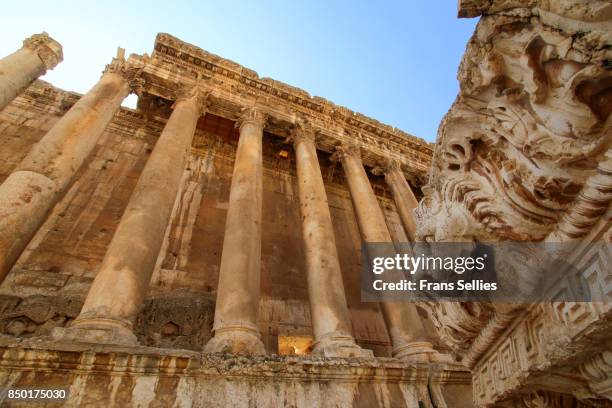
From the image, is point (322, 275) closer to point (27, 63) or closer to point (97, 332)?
point (97, 332)

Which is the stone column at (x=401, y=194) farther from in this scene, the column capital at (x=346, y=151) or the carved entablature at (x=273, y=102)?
the column capital at (x=346, y=151)

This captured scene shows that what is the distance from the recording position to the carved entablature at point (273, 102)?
1129 centimetres

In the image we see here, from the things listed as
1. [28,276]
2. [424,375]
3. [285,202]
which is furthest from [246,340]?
[285,202]

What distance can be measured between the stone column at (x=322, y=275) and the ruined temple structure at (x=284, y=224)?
0.18 ft

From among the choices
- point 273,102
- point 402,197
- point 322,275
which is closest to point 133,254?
point 322,275

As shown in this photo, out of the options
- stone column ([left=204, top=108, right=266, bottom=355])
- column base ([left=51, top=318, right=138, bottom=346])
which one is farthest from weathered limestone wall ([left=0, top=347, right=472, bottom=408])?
stone column ([left=204, top=108, right=266, bottom=355])

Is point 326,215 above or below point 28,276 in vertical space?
above

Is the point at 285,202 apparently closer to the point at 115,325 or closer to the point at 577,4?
the point at 115,325

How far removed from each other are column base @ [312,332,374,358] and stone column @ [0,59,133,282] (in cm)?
567

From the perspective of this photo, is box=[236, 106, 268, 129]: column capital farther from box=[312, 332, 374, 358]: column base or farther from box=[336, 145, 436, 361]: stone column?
box=[312, 332, 374, 358]: column base

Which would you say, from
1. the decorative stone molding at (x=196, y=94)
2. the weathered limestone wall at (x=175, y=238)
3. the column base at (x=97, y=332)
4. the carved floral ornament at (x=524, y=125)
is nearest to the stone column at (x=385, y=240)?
the weathered limestone wall at (x=175, y=238)

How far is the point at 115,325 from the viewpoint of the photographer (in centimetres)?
506

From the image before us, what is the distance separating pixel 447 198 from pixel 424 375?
495 centimetres

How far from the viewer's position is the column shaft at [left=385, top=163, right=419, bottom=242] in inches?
461
